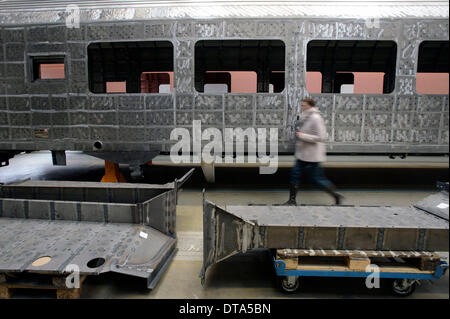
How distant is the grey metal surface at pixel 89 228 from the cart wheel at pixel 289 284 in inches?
49.8

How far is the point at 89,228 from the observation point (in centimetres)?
350

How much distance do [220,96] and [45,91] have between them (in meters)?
3.44

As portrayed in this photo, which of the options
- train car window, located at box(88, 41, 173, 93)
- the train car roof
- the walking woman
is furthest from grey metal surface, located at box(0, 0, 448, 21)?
train car window, located at box(88, 41, 173, 93)

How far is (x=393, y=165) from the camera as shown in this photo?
30.7ft

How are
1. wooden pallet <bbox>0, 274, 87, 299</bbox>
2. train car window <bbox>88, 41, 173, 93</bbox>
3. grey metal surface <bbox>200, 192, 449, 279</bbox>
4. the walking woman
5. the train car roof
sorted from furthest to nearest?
train car window <bbox>88, 41, 173, 93</bbox>
the train car roof
the walking woman
grey metal surface <bbox>200, 192, 449, 279</bbox>
wooden pallet <bbox>0, 274, 87, 299</bbox>

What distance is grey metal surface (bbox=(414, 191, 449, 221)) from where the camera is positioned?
9.84ft

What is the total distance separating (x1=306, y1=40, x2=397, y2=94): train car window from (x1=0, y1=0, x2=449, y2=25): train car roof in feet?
8.87

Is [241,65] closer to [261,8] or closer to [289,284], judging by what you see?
[261,8]

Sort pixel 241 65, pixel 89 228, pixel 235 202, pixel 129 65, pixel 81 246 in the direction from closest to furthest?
pixel 81 246
pixel 89 228
pixel 235 202
pixel 129 65
pixel 241 65

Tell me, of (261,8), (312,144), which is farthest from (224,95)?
(312,144)

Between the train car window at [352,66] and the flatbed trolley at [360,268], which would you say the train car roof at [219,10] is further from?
the flatbed trolley at [360,268]

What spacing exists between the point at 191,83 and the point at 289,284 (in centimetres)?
395

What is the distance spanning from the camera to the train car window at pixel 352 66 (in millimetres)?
8219

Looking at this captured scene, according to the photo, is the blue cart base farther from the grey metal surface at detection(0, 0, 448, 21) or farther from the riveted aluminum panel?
the grey metal surface at detection(0, 0, 448, 21)
